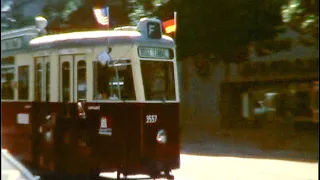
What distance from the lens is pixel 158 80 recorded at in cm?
983

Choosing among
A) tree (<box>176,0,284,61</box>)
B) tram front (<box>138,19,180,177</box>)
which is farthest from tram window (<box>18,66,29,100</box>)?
tree (<box>176,0,284,61</box>)

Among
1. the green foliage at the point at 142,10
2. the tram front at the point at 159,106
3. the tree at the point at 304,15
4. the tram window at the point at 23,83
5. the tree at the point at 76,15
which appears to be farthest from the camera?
the tree at the point at 76,15

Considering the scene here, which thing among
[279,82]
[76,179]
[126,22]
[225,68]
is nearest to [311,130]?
[279,82]

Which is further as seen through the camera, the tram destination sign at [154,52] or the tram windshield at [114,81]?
the tram destination sign at [154,52]

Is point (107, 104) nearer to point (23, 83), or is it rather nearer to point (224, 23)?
point (23, 83)

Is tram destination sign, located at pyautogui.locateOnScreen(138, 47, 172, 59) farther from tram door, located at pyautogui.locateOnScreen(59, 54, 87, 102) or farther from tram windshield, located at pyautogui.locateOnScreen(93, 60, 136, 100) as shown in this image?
tram door, located at pyautogui.locateOnScreen(59, 54, 87, 102)

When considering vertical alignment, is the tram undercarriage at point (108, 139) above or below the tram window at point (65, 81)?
below

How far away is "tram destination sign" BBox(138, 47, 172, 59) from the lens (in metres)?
9.64

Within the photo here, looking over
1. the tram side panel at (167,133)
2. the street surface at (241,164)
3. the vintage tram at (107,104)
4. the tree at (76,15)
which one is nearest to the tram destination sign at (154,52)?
the vintage tram at (107,104)

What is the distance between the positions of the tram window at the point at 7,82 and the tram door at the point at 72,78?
1.94 metres

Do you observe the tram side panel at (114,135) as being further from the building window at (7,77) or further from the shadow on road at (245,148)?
the shadow on road at (245,148)

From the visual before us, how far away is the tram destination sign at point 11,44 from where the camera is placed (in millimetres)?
11593

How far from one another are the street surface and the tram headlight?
203cm

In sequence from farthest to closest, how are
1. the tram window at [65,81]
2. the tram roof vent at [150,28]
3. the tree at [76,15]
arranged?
the tree at [76,15] < the tram window at [65,81] < the tram roof vent at [150,28]
